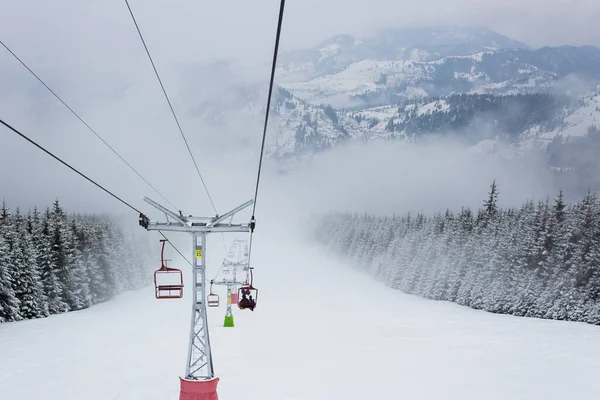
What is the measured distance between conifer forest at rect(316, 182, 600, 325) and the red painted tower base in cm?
4736

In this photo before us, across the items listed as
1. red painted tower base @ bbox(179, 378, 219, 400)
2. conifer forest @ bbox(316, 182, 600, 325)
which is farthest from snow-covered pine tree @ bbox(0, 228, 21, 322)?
conifer forest @ bbox(316, 182, 600, 325)

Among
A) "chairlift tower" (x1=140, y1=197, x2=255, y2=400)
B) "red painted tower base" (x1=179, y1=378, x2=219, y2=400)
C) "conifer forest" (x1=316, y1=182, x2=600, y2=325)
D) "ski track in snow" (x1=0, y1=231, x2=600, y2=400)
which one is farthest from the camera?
"conifer forest" (x1=316, y1=182, x2=600, y2=325)

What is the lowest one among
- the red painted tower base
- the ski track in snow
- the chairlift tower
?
the ski track in snow

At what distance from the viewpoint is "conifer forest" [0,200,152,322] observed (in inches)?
1948

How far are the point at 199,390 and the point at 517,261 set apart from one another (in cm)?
5157

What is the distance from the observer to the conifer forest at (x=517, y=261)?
5366 cm

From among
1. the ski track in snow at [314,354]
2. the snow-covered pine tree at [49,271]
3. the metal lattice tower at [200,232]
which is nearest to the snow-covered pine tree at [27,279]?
the snow-covered pine tree at [49,271]

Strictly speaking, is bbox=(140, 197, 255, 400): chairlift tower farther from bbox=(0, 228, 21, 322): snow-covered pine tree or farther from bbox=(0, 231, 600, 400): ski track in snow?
bbox=(0, 228, 21, 322): snow-covered pine tree

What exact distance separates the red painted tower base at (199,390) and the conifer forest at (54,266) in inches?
1401

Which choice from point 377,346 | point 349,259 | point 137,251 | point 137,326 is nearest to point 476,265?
point 377,346

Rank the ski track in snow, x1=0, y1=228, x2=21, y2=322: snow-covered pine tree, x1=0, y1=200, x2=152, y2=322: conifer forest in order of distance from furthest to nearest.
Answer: x1=0, y1=200, x2=152, y2=322: conifer forest
x1=0, y1=228, x2=21, y2=322: snow-covered pine tree
the ski track in snow

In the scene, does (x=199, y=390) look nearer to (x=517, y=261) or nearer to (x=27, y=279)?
(x=27, y=279)

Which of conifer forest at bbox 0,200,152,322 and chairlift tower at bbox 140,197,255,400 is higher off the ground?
chairlift tower at bbox 140,197,255,400

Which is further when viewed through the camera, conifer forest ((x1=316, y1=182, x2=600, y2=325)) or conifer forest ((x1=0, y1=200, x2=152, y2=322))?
conifer forest ((x1=316, y1=182, x2=600, y2=325))
